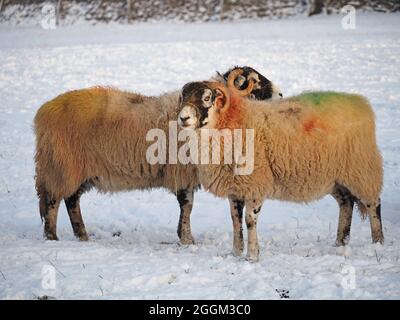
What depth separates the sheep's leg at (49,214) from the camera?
26.3ft

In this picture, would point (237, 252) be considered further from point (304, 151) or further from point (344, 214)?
point (344, 214)

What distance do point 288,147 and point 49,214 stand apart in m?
3.35

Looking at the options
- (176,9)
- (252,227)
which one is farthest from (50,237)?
(176,9)

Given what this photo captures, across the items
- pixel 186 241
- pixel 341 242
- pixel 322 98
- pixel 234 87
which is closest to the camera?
pixel 322 98

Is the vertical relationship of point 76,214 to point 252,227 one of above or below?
below

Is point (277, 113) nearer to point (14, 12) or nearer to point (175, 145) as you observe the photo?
point (175, 145)

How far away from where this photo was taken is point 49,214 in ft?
26.4

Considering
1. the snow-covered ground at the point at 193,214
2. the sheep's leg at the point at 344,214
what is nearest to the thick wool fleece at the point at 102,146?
the snow-covered ground at the point at 193,214

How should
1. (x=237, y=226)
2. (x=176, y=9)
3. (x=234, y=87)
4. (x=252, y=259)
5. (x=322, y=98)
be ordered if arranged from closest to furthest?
(x=252, y=259)
(x=237, y=226)
(x=322, y=98)
(x=234, y=87)
(x=176, y=9)

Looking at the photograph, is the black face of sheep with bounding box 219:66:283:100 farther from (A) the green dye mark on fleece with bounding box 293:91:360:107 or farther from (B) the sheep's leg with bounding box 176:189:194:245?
(B) the sheep's leg with bounding box 176:189:194:245

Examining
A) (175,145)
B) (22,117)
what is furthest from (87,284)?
(22,117)

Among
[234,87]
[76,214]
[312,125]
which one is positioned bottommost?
[76,214]

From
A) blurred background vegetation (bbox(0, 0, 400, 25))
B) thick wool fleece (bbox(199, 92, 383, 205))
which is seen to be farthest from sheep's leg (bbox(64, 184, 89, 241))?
blurred background vegetation (bbox(0, 0, 400, 25))

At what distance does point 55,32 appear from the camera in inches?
1053
